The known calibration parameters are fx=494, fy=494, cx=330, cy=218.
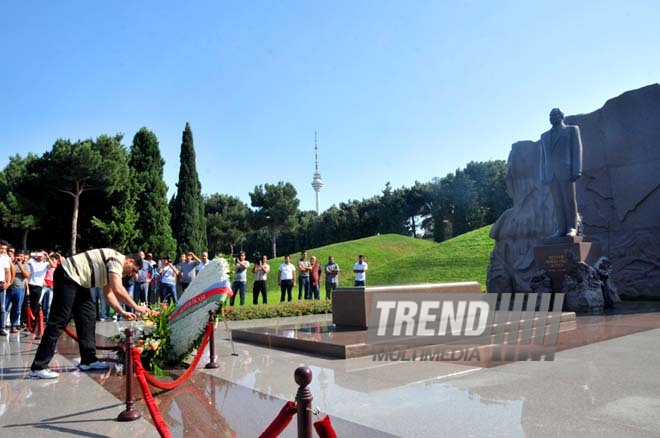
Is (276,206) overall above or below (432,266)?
above

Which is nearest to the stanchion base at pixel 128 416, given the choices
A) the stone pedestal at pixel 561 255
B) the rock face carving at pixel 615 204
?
the stone pedestal at pixel 561 255

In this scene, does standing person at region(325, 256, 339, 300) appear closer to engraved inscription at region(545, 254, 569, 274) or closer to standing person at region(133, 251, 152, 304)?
standing person at region(133, 251, 152, 304)

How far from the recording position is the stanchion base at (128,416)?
4086 millimetres

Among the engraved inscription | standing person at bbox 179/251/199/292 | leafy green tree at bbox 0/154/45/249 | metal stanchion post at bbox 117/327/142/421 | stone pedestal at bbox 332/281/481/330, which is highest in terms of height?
leafy green tree at bbox 0/154/45/249

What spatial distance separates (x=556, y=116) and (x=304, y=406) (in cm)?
1191

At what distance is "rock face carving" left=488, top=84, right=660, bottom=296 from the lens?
1426cm

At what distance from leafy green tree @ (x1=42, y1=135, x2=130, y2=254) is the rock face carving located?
25393 mm

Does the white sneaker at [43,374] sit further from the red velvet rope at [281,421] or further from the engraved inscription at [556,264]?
the engraved inscription at [556,264]

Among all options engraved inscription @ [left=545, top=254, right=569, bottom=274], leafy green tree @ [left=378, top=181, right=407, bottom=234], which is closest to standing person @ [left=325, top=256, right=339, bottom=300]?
engraved inscription @ [left=545, top=254, right=569, bottom=274]

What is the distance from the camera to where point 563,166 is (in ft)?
40.2

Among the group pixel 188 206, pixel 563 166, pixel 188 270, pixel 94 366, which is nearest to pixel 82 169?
pixel 188 206

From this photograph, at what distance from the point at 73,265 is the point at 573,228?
1118cm

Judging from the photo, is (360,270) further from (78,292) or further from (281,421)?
(281,421)

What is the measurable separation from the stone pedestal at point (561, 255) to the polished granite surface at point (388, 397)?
188 inches
